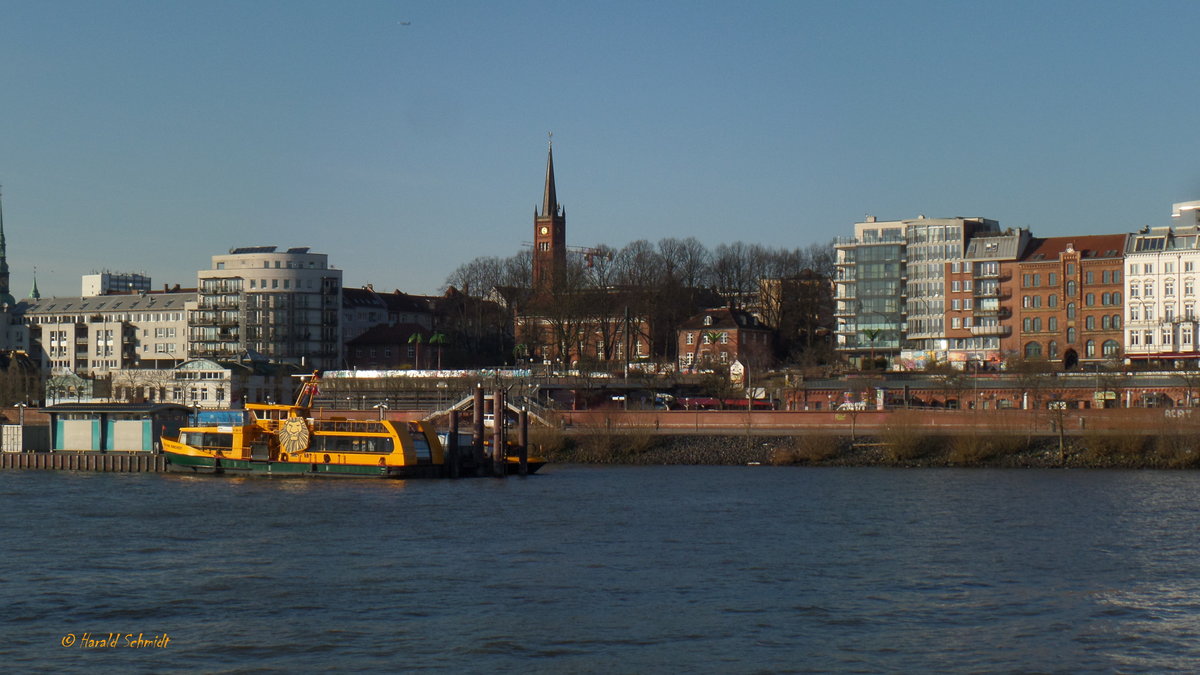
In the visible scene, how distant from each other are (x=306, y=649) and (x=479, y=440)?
39.7 m

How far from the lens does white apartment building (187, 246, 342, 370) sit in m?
139

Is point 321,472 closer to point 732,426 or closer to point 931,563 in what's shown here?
point 732,426

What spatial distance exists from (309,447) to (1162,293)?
71.0 m

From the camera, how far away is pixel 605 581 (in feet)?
108

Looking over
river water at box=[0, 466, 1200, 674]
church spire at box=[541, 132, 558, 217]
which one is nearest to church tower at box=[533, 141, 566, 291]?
church spire at box=[541, 132, 558, 217]

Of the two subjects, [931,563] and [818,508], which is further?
[818,508]

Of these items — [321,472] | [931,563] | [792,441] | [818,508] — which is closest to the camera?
[931,563]

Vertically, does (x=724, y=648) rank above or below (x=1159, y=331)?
below

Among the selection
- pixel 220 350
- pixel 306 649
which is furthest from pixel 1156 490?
pixel 220 350

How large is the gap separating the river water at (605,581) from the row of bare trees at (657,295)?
69.2 metres

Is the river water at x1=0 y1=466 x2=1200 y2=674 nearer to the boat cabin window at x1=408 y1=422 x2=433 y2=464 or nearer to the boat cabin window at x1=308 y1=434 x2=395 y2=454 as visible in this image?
the boat cabin window at x1=308 y1=434 x2=395 y2=454

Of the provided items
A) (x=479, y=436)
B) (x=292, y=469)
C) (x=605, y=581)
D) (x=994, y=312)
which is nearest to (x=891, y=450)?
(x=479, y=436)

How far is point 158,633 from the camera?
89.5 ft

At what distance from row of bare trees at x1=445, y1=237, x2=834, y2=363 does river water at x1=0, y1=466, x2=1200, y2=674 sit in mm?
69154
